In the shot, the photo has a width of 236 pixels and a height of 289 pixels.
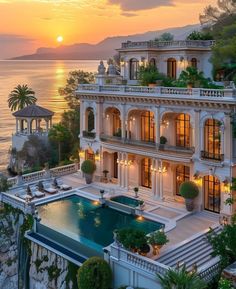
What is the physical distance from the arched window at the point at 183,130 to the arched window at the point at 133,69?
29.8 ft

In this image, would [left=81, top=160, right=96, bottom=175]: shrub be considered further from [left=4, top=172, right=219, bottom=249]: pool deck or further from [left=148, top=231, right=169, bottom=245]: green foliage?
[left=148, top=231, right=169, bottom=245]: green foliage

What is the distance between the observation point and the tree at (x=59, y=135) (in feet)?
156

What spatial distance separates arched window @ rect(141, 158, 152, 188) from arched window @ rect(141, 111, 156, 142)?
1.76 meters

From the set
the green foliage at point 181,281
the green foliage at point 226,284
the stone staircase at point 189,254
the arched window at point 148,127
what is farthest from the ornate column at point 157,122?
the green foliage at point 226,284

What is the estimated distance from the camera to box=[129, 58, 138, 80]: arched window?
38.5 metres

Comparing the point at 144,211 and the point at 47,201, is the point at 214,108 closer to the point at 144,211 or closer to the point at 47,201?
the point at 144,211

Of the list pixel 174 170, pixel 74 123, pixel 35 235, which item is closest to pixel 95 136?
pixel 174 170

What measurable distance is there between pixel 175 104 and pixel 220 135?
162 inches

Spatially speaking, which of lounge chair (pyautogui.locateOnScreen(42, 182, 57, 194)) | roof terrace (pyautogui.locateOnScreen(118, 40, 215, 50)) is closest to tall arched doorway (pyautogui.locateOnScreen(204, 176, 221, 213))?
lounge chair (pyautogui.locateOnScreen(42, 182, 57, 194))

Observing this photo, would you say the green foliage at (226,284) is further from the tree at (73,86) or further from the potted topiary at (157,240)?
the tree at (73,86)

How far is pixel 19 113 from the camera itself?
50.3m

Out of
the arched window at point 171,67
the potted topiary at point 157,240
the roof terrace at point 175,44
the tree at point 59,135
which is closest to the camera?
the potted topiary at point 157,240

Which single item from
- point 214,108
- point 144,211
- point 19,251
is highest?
point 214,108

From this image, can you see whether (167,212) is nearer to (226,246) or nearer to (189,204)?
(189,204)
